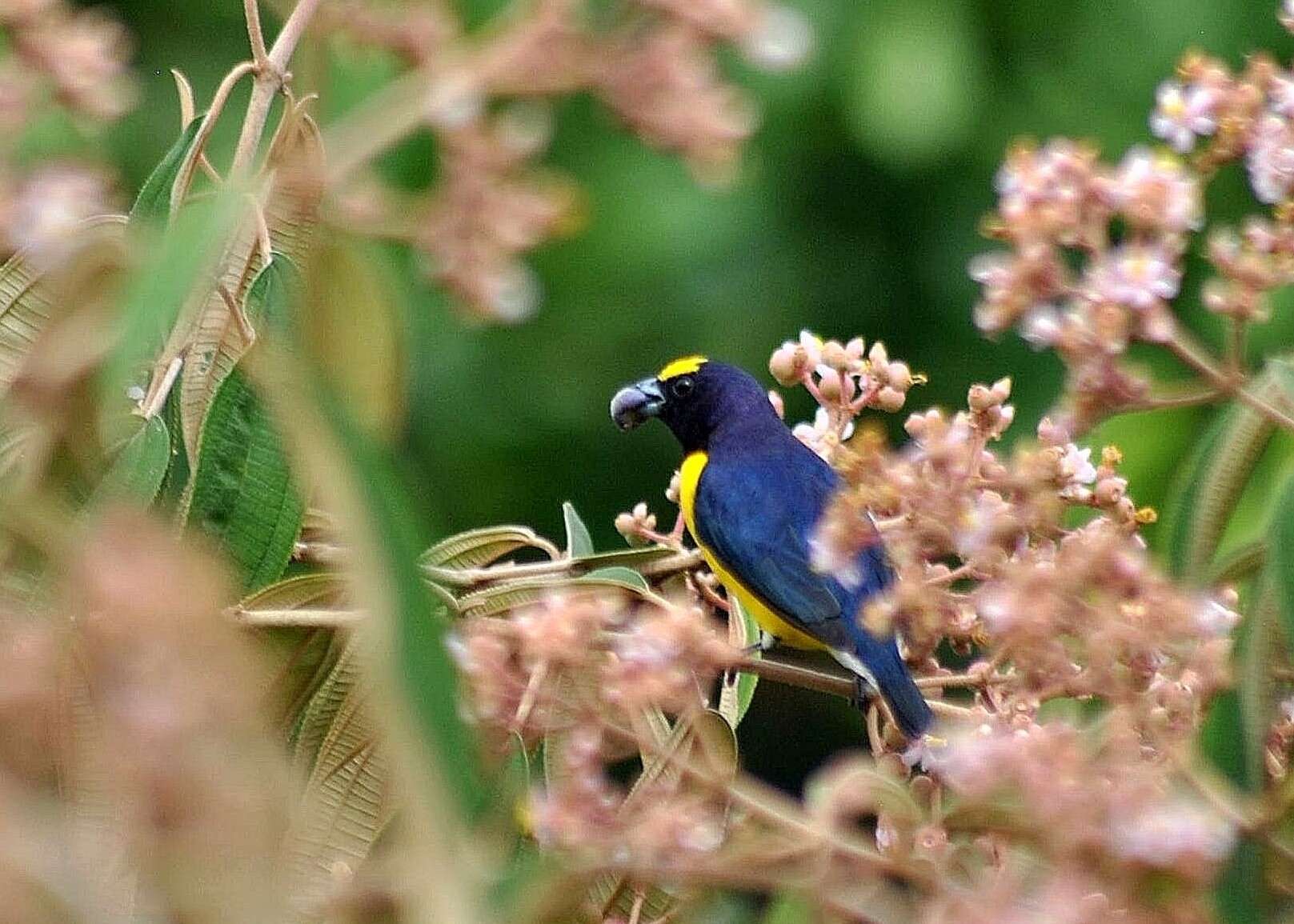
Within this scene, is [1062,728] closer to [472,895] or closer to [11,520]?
[472,895]

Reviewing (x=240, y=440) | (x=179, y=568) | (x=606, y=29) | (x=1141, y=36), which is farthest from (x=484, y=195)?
(x=1141, y=36)

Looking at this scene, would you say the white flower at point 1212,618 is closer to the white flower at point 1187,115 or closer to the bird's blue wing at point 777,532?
the white flower at point 1187,115

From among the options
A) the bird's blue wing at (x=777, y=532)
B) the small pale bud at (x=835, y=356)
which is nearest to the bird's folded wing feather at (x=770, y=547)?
the bird's blue wing at (x=777, y=532)

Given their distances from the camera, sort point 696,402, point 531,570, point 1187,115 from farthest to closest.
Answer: point 696,402 → point 531,570 → point 1187,115

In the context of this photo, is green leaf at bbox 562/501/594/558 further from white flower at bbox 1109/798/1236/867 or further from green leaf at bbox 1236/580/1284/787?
white flower at bbox 1109/798/1236/867

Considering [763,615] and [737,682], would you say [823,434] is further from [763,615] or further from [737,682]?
[763,615]

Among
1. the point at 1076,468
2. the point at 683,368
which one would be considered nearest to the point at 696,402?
the point at 683,368
